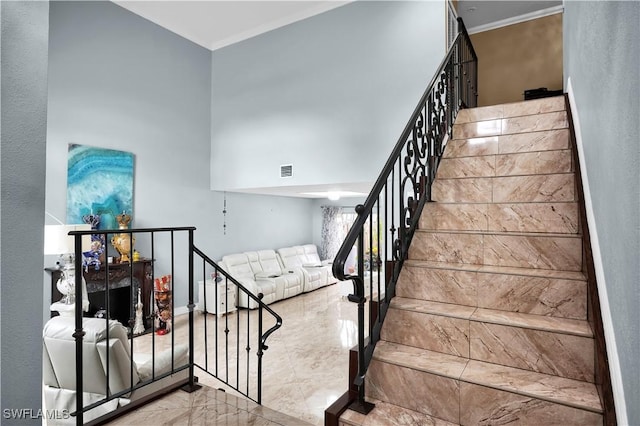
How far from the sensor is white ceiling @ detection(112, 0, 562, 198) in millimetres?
5492

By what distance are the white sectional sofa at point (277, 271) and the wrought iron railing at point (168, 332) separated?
44cm

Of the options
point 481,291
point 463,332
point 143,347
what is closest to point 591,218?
point 481,291

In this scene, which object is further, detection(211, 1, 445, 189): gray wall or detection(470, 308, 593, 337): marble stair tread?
detection(211, 1, 445, 189): gray wall

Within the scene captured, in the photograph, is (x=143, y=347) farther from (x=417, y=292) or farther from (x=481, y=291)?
(x=481, y=291)

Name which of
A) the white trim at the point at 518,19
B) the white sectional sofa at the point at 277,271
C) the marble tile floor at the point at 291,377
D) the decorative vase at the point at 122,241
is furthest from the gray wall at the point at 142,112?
the white trim at the point at 518,19

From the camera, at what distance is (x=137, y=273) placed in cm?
533

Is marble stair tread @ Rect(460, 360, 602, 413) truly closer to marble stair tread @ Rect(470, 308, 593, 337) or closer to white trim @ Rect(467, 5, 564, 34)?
marble stair tread @ Rect(470, 308, 593, 337)

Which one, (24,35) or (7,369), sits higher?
(24,35)

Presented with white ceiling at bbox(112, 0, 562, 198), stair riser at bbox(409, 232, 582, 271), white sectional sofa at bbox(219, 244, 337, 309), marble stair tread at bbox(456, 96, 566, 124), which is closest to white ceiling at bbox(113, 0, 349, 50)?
white ceiling at bbox(112, 0, 562, 198)

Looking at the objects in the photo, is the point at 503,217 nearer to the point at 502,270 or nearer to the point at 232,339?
the point at 502,270

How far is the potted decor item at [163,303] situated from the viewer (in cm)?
562

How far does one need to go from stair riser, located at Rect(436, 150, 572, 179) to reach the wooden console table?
3.86 meters

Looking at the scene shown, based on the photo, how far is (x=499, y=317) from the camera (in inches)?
68.5

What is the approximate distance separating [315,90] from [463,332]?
14.4ft
